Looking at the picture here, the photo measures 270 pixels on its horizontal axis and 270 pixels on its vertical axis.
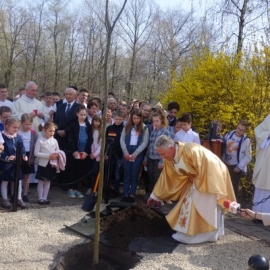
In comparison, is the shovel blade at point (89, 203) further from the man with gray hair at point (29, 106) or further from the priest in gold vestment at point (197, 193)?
the man with gray hair at point (29, 106)

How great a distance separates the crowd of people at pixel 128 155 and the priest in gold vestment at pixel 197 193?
13 mm

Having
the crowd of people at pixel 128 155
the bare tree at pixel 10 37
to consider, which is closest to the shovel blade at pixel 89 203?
the crowd of people at pixel 128 155

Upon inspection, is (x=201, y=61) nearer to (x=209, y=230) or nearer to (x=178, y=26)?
(x=209, y=230)

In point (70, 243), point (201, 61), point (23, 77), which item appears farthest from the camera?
point (23, 77)

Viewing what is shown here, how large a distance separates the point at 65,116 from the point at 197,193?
11.6ft

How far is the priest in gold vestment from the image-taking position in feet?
17.9

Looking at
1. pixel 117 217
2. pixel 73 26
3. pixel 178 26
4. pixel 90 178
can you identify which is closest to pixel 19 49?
pixel 73 26

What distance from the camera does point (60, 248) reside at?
5.07m

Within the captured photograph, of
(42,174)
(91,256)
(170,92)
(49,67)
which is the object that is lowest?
(91,256)

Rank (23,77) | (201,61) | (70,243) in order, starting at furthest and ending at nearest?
(23,77)
(201,61)
(70,243)

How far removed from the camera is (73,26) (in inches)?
1358

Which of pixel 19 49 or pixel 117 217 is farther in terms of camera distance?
pixel 19 49

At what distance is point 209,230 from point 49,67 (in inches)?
1258

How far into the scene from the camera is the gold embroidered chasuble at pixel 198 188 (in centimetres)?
543
